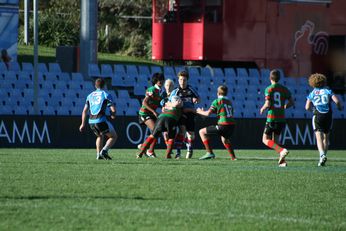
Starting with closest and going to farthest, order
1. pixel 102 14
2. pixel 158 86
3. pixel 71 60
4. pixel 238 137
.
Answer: pixel 158 86 → pixel 238 137 → pixel 71 60 → pixel 102 14

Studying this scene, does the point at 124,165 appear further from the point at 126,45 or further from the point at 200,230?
the point at 126,45

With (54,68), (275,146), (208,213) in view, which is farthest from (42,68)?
(208,213)

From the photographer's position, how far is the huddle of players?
1819 centimetres

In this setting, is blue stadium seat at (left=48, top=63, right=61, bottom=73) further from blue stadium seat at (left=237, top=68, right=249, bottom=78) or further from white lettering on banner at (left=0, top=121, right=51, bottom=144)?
blue stadium seat at (left=237, top=68, right=249, bottom=78)

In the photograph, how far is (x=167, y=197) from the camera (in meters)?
11.2

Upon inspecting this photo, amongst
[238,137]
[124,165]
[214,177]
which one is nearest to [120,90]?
[238,137]

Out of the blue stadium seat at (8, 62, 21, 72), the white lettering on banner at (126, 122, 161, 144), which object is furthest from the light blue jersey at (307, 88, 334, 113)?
the blue stadium seat at (8, 62, 21, 72)

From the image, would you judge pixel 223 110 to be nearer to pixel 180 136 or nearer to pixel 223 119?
pixel 223 119

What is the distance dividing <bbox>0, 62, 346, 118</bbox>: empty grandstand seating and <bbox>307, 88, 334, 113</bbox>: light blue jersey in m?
11.0

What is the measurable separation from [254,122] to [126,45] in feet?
69.2

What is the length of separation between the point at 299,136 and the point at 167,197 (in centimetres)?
1898

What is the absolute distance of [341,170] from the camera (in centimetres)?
1683

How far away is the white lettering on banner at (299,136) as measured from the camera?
2959cm

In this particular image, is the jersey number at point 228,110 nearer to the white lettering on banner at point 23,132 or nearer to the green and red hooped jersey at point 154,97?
the green and red hooped jersey at point 154,97
